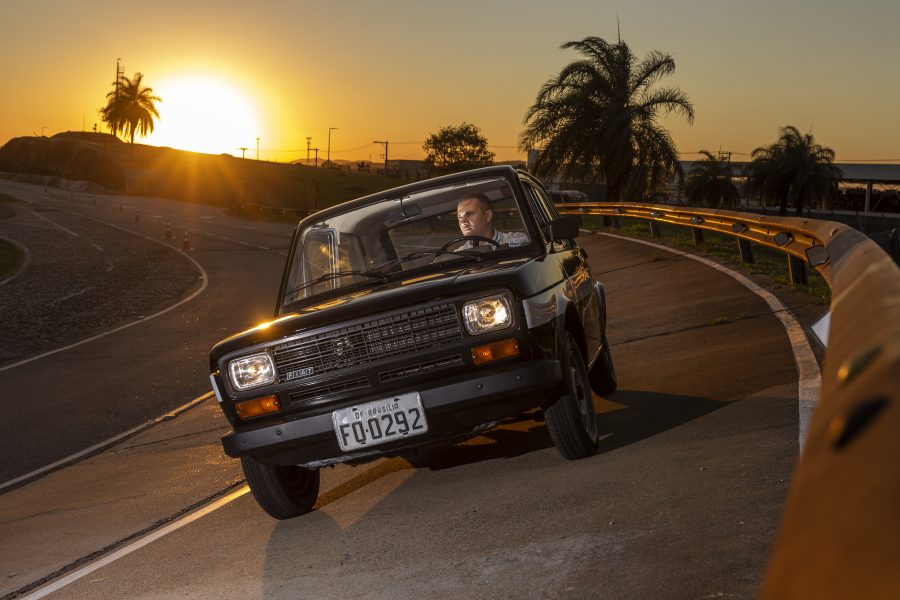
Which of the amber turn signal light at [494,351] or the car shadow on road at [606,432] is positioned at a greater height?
the amber turn signal light at [494,351]

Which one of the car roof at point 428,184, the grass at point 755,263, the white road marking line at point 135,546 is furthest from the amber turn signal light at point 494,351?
the grass at point 755,263

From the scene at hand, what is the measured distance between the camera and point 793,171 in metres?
64.8

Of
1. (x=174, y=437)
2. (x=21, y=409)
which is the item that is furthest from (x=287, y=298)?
(x=21, y=409)

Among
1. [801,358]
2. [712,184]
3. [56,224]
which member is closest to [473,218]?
[801,358]

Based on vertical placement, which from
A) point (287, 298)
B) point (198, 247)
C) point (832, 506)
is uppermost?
point (832, 506)

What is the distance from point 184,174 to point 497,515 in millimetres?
131570

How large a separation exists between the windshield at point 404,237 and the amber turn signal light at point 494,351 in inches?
42.4

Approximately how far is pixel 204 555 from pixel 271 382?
3.06 feet

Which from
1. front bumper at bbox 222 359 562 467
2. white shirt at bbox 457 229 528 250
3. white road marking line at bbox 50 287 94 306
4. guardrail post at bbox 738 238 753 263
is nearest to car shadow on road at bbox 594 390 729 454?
front bumper at bbox 222 359 562 467

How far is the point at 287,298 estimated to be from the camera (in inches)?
274

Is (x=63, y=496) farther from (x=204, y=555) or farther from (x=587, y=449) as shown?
(x=587, y=449)

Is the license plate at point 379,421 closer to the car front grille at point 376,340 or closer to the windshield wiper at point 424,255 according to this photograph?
the car front grille at point 376,340

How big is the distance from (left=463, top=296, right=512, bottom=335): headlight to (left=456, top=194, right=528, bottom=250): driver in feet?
3.82

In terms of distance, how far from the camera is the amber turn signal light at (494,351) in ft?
18.5
